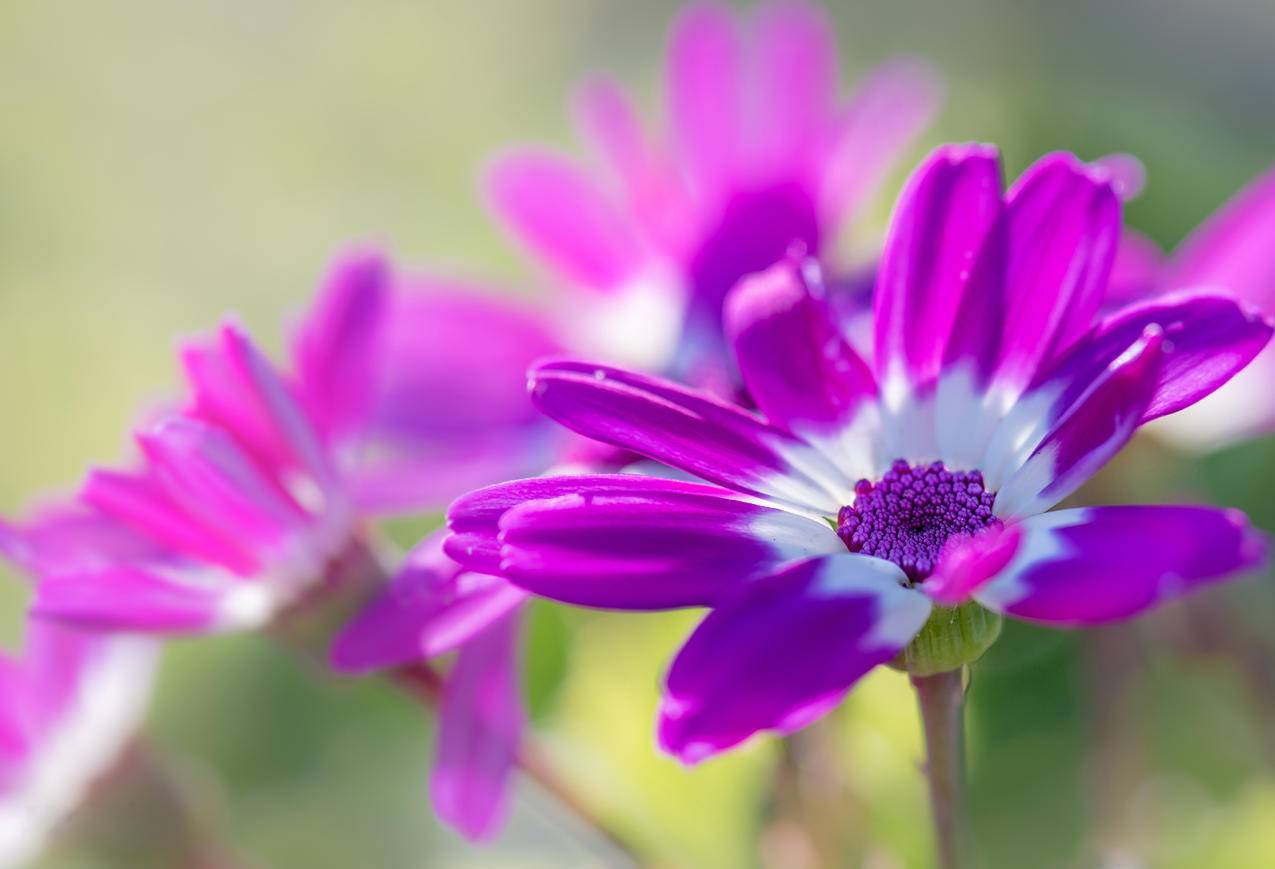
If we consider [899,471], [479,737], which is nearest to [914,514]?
[899,471]

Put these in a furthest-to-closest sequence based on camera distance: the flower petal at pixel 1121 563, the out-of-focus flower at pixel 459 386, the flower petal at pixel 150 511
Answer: the out-of-focus flower at pixel 459 386 < the flower petal at pixel 150 511 < the flower petal at pixel 1121 563

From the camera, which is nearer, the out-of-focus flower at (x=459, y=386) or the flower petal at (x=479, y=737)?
the flower petal at (x=479, y=737)

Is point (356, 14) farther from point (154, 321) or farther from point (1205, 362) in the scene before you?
point (1205, 362)

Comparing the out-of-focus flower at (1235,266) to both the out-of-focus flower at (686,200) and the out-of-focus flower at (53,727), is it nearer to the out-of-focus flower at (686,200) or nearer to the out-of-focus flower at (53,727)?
the out-of-focus flower at (686,200)

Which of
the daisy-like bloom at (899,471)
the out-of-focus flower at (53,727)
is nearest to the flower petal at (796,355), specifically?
the daisy-like bloom at (899,471)

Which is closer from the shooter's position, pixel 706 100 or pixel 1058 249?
pixel 1058 249

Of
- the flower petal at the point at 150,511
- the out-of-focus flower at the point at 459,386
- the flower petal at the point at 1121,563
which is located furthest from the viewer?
the out-of-focus flower at the point at 459,386

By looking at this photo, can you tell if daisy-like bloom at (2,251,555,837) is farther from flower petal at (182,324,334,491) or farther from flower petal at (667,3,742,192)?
flower petal at (667,3,742,192)

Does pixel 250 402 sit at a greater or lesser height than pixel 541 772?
greater

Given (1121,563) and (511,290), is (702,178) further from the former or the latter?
(1121,563)
